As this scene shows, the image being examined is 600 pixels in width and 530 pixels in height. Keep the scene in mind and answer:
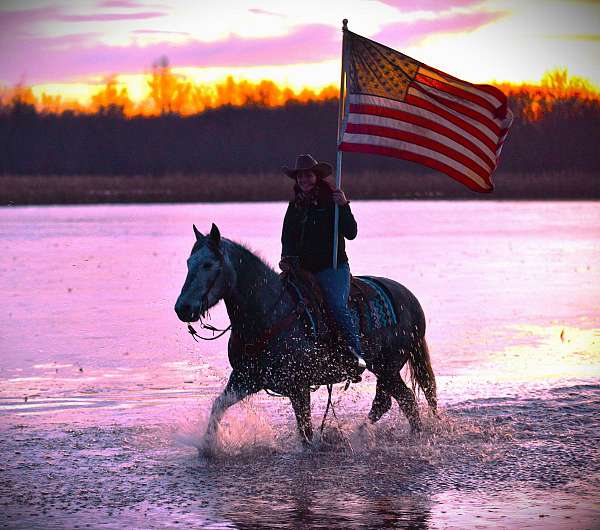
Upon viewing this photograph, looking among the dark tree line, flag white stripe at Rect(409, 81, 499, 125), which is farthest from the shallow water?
the dark tree line

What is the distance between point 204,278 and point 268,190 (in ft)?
151

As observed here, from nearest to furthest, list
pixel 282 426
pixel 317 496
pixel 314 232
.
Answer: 1. pixel 317 496
2. pixel 314 232
3. pixel 282 426

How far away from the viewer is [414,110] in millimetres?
10109

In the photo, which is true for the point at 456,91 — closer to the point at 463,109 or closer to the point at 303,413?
the point at 463,109

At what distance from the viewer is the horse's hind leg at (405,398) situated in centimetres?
976

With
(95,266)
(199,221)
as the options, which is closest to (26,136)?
(199,221)

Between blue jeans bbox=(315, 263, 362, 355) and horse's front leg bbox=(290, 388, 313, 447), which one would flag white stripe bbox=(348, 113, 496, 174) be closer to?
blue jeans bbox=(315, 263, 362, 355)

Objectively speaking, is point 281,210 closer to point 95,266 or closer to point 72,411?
point 95,266

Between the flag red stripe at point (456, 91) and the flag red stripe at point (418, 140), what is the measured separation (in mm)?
490

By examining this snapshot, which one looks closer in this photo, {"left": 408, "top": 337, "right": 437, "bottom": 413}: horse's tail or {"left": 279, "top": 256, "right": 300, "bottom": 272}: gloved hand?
{"left": 279, "top": 256, "right": 300, "bottom": 272}: gloved hand

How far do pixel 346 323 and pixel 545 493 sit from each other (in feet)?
7.39

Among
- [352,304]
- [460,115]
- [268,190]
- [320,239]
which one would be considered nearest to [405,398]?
[352,304]

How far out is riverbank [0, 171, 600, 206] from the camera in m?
53.6

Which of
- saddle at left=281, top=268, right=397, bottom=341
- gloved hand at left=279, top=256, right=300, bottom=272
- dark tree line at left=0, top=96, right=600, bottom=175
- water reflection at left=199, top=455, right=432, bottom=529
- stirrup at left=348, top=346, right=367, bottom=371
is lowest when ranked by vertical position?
water reflection at left=199, top=455, right=432, bottom=529
